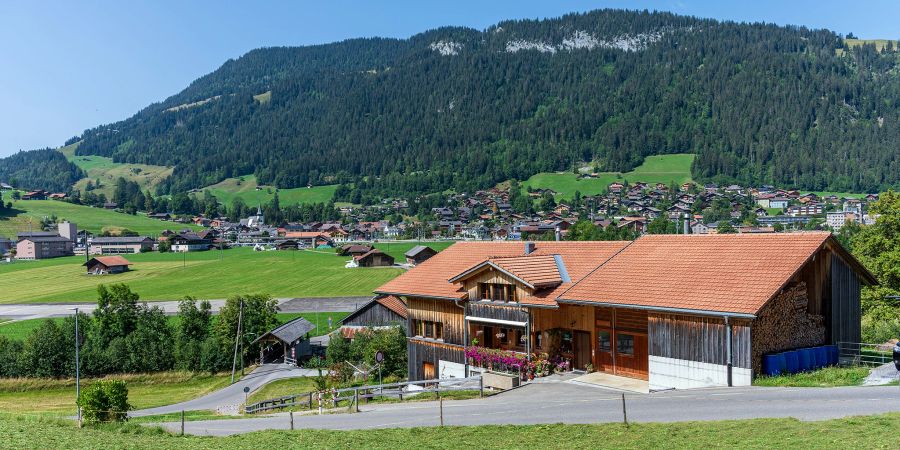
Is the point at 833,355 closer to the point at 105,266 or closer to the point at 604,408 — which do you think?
the point at 604,408

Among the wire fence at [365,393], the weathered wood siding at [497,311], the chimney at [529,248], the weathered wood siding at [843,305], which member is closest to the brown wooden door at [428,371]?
the wire fence at [365,393]

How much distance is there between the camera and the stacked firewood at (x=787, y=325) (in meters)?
22.7

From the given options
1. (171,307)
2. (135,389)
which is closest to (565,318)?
(135,389)

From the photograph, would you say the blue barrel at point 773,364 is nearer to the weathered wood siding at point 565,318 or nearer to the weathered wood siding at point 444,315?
the weathered wood siding at point 565,318

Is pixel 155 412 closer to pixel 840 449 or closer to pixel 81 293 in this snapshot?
pixel 840 449

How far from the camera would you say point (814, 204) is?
196875 millimetres

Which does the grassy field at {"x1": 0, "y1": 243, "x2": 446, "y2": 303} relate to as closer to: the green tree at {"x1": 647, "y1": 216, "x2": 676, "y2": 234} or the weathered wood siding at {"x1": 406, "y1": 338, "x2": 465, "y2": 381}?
the green tree at {"x1": 647, "y1": 216, "x2": 676, "y2": 234}

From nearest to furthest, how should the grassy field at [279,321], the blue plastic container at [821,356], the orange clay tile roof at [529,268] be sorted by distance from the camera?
the blue plastic container at [821,356] → the orange clay tile roof at [529,268] → the grassy field at [279,321]

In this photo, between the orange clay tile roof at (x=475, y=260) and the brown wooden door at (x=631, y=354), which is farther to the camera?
the orange clay tile roof at (x=475, y=260)

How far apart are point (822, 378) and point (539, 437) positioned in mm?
10758

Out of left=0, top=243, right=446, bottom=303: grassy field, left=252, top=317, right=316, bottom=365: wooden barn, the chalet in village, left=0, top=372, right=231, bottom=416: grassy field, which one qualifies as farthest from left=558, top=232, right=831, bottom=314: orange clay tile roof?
left=0, top=243, right=446, bottom=303: grassy field

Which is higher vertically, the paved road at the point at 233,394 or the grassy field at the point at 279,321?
the grassy field at the point at 279,321

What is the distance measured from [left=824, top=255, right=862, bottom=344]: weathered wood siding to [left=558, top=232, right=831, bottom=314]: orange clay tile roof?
6.26 ft

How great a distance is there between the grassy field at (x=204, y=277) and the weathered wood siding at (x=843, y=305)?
65277 millimetres
